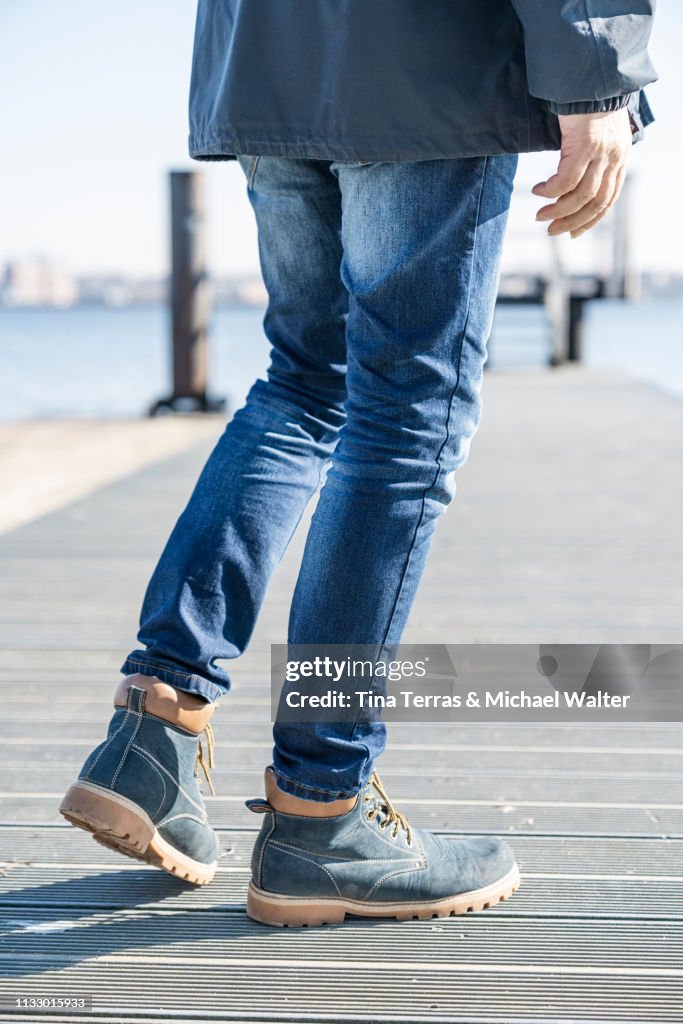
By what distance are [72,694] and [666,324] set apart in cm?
6996

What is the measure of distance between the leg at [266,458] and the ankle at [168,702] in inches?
0.5

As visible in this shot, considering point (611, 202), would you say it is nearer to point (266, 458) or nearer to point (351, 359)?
point (351, 359)

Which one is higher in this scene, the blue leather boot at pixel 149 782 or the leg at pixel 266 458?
the leg at pixel 266 458

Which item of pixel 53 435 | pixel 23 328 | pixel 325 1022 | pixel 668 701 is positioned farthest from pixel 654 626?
pixel 23 328

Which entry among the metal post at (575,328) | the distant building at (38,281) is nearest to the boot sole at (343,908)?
the metal post at (575,328)

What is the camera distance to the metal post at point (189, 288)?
6613mm

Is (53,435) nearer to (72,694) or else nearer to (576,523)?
(576,523)

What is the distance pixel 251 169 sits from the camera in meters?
1.20

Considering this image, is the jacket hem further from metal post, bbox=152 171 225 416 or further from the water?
the water

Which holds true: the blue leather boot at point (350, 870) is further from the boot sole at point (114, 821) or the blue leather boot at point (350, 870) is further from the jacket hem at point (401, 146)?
the jacket hem at point (401, 146)

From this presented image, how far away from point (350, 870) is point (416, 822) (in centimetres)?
28

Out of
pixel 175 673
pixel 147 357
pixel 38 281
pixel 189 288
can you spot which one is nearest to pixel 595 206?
pixel 175 673

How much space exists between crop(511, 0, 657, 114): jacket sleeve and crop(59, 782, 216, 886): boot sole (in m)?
0.75

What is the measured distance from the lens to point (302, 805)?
3.68 ft
